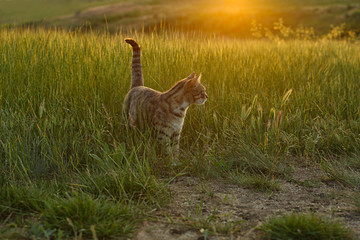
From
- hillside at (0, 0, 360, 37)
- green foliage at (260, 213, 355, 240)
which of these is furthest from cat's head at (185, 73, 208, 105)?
hillside at (0, 0, 360, 37)

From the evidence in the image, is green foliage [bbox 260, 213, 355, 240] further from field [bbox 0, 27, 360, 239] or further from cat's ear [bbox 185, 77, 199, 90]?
cat's ear [bbox 185, 77, 199, 90]

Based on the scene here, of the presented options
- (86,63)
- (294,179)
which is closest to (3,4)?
(86,63)

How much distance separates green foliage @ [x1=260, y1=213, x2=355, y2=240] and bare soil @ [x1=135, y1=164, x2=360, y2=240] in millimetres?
94

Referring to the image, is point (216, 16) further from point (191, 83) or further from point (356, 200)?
point (356, 200)

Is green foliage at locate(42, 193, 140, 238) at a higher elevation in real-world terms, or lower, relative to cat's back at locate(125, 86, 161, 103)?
lower

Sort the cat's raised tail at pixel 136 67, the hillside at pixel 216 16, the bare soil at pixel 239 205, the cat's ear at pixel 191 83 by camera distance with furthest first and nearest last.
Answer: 1. the hillside at pixel 216 16
2. the cat's raised tail at pixel 136 67
3. the cat's ear at pixel 191 83
4. the bare soil at pixel 239 205

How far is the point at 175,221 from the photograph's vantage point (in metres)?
2.16

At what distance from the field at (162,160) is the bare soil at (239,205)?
11mm

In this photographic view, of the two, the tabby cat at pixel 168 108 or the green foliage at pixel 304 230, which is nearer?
the green foliage at pixel 304 230

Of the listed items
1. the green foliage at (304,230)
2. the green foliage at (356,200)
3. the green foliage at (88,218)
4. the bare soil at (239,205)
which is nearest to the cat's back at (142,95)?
the bare soil at (239,205)

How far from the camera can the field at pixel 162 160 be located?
209 centimetres

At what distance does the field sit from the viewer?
2092 millimetres

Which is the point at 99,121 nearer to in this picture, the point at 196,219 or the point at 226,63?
the point at 196,219

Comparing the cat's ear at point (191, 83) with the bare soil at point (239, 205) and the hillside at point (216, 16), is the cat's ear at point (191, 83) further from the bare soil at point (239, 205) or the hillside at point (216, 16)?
the hillside at point (216, 16)
